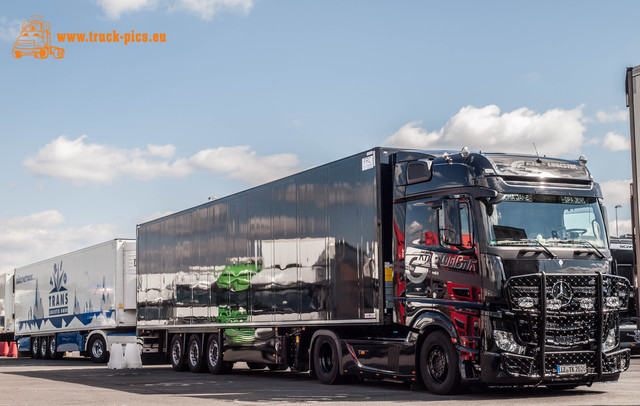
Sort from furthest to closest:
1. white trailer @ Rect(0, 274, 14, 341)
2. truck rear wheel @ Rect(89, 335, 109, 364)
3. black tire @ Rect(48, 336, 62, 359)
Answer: white trailer @ Rect(0, 274, 14, 341) → black tire @ Rect(48, 336, 62, 359) → truck rear wheel @ Rect(89, 335, 109, 364)

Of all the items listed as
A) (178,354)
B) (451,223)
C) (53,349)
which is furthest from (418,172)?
(53,349)

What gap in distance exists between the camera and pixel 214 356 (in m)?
20.9

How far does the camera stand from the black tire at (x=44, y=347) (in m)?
35.0

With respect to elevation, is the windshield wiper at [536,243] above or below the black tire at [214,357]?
above

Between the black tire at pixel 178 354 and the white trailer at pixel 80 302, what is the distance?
493 centimetres

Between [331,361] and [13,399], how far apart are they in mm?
5305

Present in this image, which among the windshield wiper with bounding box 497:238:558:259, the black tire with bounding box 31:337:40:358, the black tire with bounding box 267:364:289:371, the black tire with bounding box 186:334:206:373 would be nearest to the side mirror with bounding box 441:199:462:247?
the windshield wiper with bounding box 497:238:558:259

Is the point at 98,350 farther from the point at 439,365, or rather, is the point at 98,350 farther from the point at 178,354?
the point at 439,365

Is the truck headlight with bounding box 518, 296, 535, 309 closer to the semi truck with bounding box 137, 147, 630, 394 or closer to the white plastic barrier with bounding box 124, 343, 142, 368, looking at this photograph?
the semi truck with bounding box 137, 147, 630, 394

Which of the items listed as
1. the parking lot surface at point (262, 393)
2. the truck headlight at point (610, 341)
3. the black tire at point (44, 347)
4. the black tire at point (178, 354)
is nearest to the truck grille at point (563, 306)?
the truck headlight at point (610, 341)

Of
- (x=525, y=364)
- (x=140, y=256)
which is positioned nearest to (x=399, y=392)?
(x=525, y=364)

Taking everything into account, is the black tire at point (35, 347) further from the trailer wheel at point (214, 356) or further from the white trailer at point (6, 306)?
the trailer wheel at point (214, 356)

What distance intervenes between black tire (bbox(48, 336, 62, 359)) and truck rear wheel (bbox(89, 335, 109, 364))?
4072mm

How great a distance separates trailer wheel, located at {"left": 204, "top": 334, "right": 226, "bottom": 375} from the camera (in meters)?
20.6
